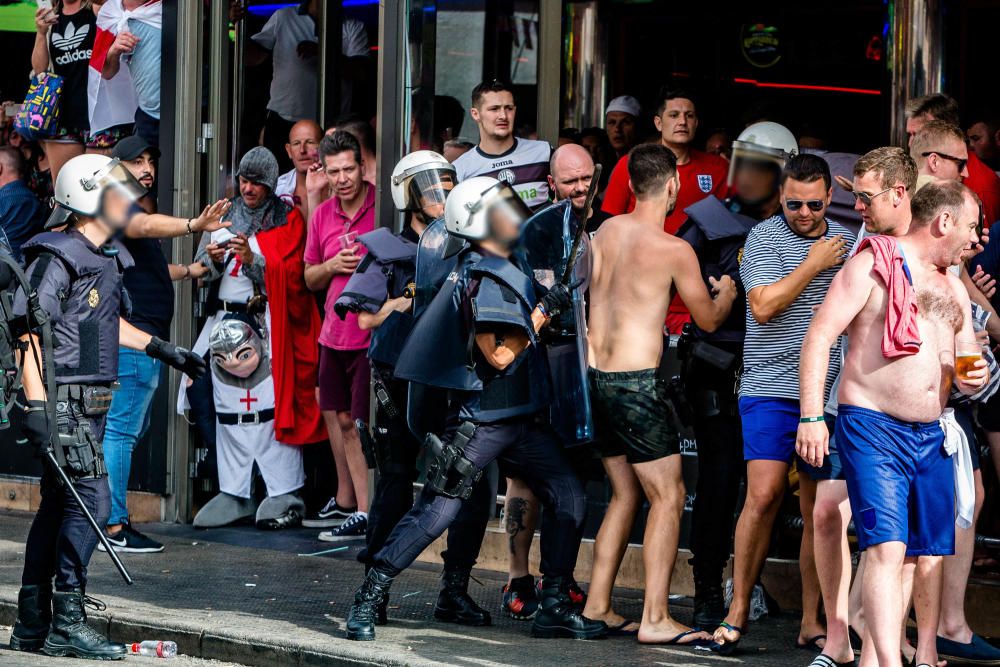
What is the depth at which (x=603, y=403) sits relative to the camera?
718cm

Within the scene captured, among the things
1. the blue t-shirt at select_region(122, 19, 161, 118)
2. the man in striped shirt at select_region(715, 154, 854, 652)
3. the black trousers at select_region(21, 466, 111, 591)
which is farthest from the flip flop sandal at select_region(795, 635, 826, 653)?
the blue t-shirt at select_region(122, 19, 161, 118)

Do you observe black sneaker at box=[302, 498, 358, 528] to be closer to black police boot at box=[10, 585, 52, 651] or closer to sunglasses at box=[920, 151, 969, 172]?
black police boot at box=[10, 585, 52, 651]

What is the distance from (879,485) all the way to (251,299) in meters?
4.87

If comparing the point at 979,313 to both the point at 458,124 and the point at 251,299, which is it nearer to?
the point at 458,124

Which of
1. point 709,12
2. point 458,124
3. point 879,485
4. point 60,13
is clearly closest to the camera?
point 879,485

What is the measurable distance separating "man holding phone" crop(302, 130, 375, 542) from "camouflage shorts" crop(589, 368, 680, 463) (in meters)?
2.42

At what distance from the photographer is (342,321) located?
9.48 meters

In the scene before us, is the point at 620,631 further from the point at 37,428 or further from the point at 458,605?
the point at 37,428

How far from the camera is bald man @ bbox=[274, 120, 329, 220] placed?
10.3 metres

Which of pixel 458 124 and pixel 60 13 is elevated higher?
pixel 60 13

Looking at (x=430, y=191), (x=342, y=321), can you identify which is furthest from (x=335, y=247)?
(x=430, y=191)

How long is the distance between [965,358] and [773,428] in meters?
0.95

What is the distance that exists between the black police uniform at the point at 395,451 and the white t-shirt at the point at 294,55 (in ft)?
10.5

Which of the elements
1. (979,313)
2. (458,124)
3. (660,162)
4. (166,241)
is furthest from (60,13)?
(979,313)
